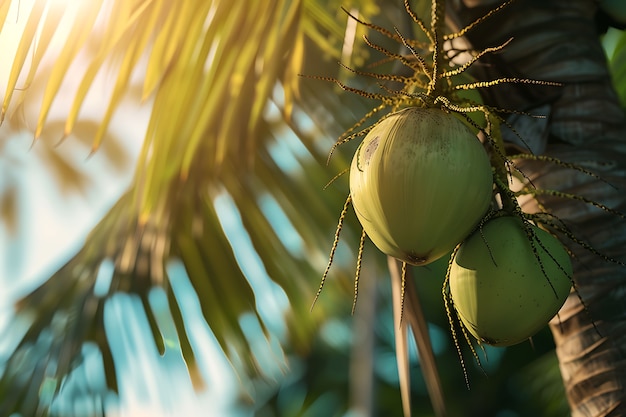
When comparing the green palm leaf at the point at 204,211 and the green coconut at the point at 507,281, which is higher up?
the green palm leaf at the point at 204,211

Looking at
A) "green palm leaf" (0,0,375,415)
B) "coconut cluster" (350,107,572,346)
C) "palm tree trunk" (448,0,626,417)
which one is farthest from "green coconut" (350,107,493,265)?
"green palm leaf" (0,0,375,415)

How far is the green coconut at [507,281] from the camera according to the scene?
0.94 meters

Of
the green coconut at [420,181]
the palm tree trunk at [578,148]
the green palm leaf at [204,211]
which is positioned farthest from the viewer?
the green palm leaf at [204,211]

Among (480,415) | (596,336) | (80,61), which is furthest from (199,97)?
(480,415)

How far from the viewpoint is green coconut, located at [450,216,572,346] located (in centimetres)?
94

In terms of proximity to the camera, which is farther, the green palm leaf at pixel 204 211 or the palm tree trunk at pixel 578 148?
the green palm leaf at pixel 204 211

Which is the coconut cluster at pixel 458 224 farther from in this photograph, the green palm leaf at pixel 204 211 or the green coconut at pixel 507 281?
the green palm leaf at pixel 204 211

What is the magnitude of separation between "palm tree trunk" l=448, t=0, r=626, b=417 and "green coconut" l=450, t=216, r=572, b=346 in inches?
9.1

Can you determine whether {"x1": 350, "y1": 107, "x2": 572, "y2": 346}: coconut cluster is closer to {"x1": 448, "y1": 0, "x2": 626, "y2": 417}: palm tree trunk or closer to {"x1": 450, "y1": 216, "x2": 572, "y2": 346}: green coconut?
{"x1": 450, "y1": 216, "x2": 572, "y2": 346}: green coconut

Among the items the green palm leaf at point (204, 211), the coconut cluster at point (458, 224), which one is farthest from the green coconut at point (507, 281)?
the green palm leaf at point (204, 211)

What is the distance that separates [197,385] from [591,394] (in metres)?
1.28

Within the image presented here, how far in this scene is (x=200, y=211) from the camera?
2.40 meters

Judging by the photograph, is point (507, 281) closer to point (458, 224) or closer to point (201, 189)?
point (458, 224)

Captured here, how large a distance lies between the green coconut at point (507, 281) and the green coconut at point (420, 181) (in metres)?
0.06
